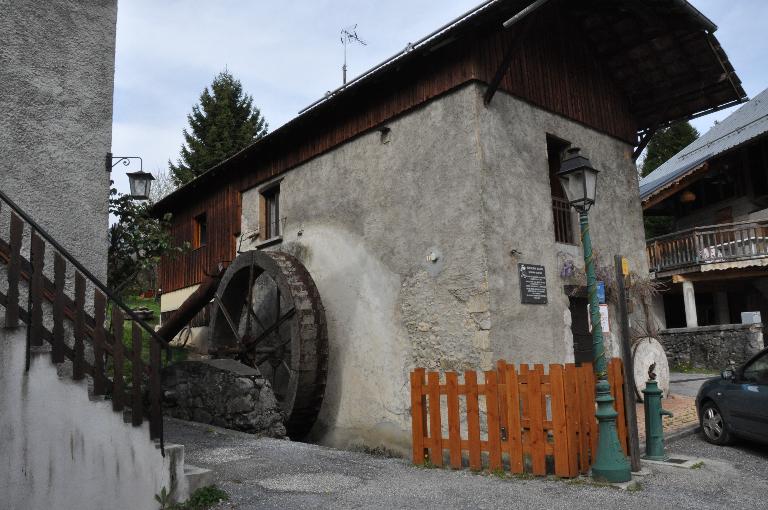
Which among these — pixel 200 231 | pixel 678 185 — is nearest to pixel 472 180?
pixel 200 231

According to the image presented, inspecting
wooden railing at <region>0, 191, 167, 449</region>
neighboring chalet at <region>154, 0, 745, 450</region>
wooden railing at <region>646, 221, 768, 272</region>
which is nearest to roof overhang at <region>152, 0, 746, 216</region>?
neighboring chalet at <region>154, 0, 745, 450</region>

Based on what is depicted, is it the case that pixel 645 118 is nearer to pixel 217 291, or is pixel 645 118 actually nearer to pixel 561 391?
pixel 561 391

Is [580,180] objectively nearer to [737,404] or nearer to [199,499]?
[737,404]

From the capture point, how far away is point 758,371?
662 centimetres

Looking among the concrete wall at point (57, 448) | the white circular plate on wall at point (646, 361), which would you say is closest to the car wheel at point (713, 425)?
the white circular plate on wall at point (646, 361)

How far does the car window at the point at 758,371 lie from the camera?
21.3 feet

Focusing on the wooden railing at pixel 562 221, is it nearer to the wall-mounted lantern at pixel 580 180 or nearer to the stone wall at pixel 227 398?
the wall-mounted lantern at pixel 580 180

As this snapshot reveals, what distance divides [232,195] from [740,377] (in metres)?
9.63

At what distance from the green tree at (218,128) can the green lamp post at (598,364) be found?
2157 centimetres

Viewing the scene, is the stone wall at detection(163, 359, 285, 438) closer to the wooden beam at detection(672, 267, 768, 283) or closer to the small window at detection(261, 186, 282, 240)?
the small window at detection(261, 186, 282, 240)

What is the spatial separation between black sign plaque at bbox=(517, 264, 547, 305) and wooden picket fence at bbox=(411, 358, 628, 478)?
5.50 feet

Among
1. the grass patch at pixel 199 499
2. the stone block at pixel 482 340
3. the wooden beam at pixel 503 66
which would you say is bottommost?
the grass patch at pixel 199 499

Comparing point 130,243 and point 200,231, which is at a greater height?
point 200,231

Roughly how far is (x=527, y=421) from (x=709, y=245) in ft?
45.1
